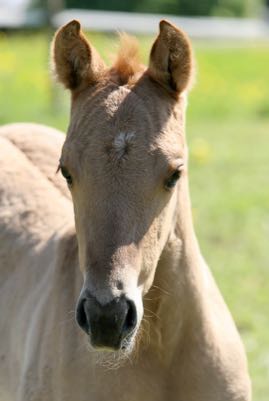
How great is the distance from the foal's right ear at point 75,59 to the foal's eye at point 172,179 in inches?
20.8

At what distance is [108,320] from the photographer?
3061 mm

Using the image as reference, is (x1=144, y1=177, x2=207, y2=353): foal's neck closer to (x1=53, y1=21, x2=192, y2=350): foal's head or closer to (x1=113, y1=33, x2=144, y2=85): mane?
(x1=53, y1=21, x2=192, y2=350): foal's head

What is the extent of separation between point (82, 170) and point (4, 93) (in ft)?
40.7

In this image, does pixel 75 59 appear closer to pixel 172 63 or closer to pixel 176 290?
pixel 172 63

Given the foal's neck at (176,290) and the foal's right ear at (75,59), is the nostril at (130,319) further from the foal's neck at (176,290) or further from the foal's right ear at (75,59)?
the foal's right ear at (75,59)

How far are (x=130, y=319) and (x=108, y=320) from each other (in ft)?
0.32

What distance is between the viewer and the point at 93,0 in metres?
28.0

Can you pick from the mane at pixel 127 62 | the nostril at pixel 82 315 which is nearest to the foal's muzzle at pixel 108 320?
the nostril at pixel 82 315

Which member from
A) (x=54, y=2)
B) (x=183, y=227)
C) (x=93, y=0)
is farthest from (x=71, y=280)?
(x=93, y=0)

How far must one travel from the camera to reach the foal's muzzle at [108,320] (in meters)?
3.06

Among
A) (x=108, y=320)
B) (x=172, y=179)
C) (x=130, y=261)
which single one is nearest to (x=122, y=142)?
(x=172, y=179)

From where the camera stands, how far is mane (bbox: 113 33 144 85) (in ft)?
11.7

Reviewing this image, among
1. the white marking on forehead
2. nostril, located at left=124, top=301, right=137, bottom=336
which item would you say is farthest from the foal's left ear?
nostril, located at left=124, top=301, right=137, bottom=336

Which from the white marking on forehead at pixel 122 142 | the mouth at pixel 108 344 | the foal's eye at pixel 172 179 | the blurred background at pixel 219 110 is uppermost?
the white marking on forehead at pixel 122 142
